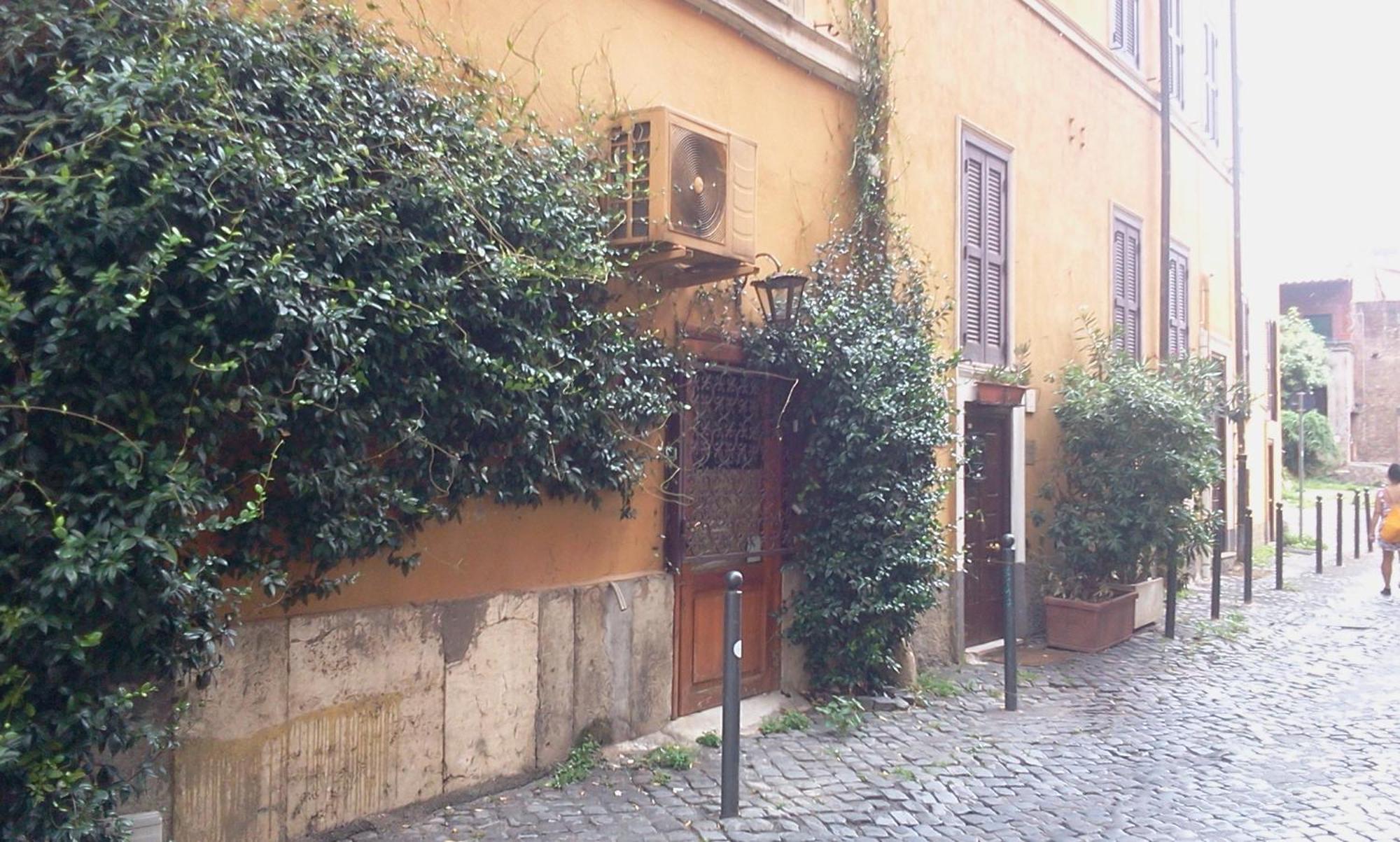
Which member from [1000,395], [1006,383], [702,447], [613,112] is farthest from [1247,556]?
[613,112]

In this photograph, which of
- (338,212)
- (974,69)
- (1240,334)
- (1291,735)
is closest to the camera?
(338,212)

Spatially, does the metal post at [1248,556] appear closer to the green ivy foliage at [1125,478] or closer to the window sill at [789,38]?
the green ivy foliage at [1125,478]

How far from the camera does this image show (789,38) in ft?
24.6

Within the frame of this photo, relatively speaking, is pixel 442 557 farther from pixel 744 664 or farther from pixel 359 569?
pixel 744 664

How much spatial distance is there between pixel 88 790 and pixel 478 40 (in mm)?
3658

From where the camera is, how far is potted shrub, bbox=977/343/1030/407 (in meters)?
9.23

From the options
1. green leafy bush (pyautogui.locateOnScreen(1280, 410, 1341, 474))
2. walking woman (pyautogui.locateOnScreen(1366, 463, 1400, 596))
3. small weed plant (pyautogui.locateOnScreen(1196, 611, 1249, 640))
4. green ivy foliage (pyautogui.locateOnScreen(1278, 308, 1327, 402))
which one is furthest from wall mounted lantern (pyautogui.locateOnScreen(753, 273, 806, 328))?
green ivy foliage (pyautogui.locateOnScreen(1278, 308, 1327, 402))

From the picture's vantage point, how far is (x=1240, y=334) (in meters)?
Answer: 15.9

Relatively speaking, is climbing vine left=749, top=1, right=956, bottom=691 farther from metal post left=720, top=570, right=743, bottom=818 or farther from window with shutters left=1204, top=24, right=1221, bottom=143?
window with shutters left=1204, top=24, right=1221, bottom=143

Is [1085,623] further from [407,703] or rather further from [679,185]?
[407,703]

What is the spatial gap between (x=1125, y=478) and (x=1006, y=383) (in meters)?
1.47

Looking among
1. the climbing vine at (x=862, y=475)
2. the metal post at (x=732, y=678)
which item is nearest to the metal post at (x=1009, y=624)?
the climbing vine at (x=862, y=475)

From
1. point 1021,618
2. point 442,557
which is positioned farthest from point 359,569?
point 1021,618

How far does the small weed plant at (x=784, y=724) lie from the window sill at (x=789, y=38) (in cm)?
427
